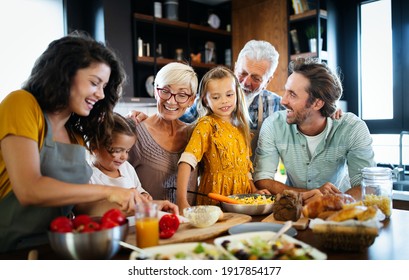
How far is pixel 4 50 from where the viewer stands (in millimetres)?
3498

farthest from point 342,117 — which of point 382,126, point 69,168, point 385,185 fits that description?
point 382,126

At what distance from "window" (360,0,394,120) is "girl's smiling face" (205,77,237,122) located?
2792mm

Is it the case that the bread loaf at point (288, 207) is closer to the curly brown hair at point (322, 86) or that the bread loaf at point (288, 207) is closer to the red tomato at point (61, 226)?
the red tomato at point (61, 226)

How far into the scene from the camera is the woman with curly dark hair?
114 centimetres

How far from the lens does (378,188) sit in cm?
151

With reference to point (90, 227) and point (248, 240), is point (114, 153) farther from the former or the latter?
point (248, 240)

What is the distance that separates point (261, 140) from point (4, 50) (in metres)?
2.63

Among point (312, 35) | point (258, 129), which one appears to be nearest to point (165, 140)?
point (258, 129)

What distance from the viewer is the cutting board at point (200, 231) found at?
4.03 feet

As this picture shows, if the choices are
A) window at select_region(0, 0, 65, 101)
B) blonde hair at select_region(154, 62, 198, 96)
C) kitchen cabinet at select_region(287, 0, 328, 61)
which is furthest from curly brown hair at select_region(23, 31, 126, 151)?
kitchen cabinet at select_region(287, 0, 328, 61)

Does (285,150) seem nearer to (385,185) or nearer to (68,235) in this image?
(385,185)

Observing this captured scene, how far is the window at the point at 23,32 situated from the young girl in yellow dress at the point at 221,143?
7.62 feet

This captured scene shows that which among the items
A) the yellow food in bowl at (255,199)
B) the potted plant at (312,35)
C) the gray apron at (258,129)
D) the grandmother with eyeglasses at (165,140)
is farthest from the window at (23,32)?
the yellow food in bowl at (255,199)

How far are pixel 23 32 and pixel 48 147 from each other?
2.86 meters
